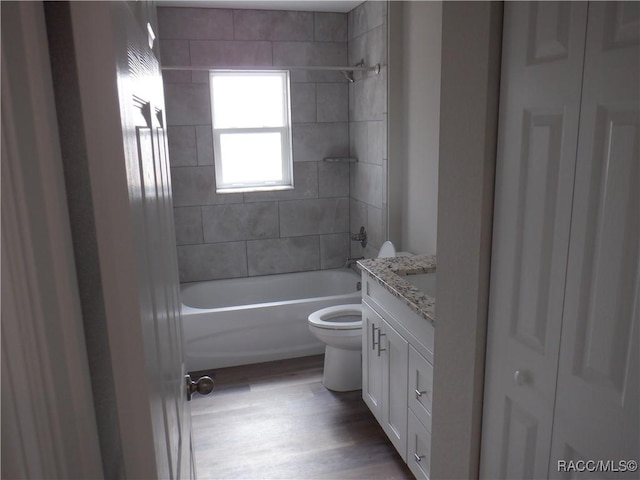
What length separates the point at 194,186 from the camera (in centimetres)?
385

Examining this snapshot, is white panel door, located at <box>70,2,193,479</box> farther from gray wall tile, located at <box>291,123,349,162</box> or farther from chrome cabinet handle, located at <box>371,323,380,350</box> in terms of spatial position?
gray wall tile, located at <box>291,123,349,162</box>

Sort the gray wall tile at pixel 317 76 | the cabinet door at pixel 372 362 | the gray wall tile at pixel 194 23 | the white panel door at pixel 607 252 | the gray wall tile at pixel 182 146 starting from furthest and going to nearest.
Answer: the gray wall tile at pixel 317 76 < the gray wall tile at pixel 182 146 < the gray wall tile at pixel 194 23 < the cabinet door at pixel 372 362 < the white panel door at pixel 607 252

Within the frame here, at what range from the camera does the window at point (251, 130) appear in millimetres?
3893

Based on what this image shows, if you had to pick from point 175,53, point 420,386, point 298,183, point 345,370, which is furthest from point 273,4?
point 420,386

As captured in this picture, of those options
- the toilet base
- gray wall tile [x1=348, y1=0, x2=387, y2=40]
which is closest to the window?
gray wall tile [x1=348, y1=0, x2=387, y2=40]

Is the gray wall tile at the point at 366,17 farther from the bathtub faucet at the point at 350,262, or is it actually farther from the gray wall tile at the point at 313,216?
the bathtub faucet at the point at 350,262

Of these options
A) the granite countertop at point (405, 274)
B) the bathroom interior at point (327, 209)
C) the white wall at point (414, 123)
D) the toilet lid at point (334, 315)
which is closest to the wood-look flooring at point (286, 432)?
the bathroom interior at point (327, 209)

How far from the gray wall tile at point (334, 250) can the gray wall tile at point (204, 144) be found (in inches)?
45.7

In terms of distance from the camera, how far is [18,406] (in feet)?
1.53

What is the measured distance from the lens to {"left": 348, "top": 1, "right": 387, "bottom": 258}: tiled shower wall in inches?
131

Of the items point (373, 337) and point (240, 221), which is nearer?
point (373, 337)

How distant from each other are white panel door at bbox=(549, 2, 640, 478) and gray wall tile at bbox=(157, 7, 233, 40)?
314cm

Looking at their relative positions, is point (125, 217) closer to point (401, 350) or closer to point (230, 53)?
point (401, 350)
